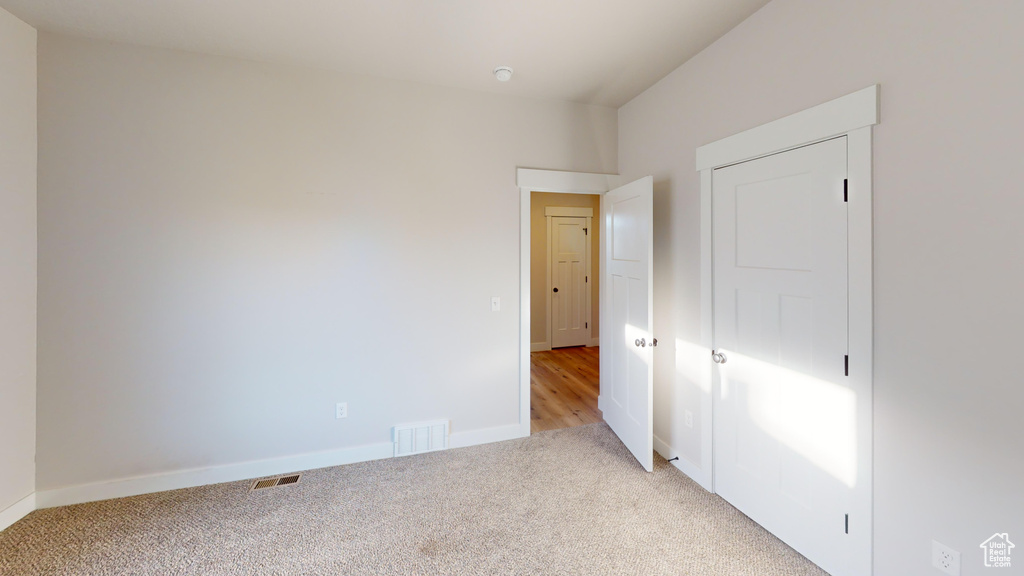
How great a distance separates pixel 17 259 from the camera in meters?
2.14

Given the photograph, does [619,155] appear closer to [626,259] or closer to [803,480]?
[626,259]

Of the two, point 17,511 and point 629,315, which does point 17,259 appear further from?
point 629,315

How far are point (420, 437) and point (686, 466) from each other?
184cm

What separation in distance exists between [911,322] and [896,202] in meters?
0.45

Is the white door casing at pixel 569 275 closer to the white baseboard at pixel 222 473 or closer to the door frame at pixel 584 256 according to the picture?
the door frame at pixel 584 256

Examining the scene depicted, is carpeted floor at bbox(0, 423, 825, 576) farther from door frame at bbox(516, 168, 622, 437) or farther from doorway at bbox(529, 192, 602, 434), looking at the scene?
doorway at bbox(529, 192, 602, 434)

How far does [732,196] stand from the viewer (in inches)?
87.0

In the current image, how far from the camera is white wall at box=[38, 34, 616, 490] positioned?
2297 mm

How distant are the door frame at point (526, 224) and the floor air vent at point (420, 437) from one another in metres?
0.64

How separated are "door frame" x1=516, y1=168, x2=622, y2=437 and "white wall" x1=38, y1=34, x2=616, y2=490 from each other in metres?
0.06

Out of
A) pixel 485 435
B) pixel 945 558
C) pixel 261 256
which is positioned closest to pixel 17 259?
pixel 261 256

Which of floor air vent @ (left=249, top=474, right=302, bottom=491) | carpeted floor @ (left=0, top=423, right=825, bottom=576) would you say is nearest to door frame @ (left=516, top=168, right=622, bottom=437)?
carpeted floor @ (left=0, top=423, right=825, bottom=576)

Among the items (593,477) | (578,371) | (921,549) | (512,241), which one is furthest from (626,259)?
(578,371)

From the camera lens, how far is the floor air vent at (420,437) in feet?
9.37
